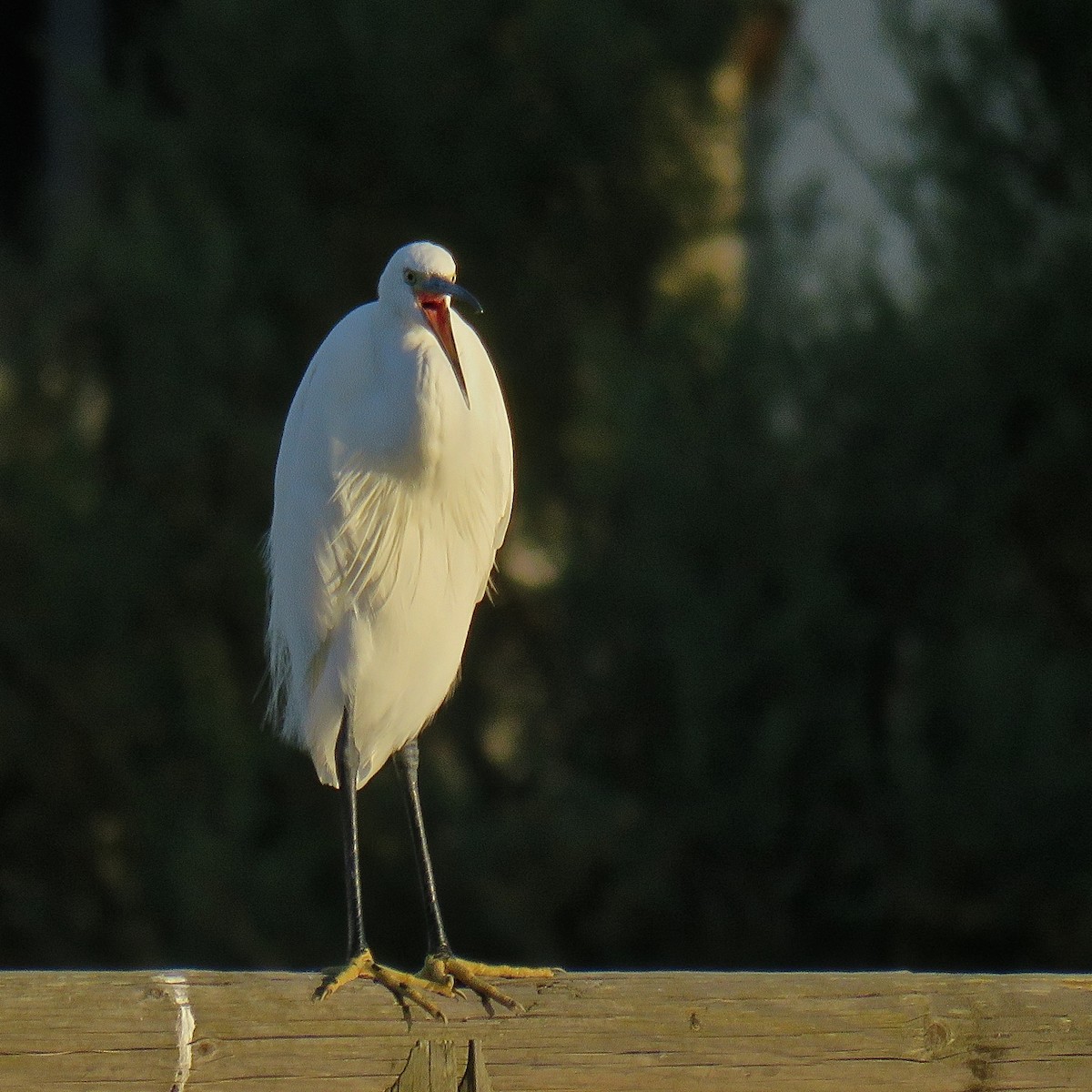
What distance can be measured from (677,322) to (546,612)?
1109 mm

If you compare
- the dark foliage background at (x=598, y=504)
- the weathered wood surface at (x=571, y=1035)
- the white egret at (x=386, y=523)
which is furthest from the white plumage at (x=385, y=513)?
the dark foliage background at (x=598, y=504)

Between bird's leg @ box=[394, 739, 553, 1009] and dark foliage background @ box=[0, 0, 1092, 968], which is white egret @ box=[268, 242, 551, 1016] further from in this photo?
dark foliage background @ box=[0, 0, 1092, 968]

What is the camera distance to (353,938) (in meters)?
2.20

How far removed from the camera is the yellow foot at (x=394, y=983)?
5.40ft

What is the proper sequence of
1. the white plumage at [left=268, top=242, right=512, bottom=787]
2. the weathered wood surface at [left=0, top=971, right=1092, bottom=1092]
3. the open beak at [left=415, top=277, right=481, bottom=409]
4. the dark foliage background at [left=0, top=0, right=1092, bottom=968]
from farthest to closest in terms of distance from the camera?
the dark foliage background at [left=0, top=0, right=1092, bottom=968] < the white plumage at [left=268, top=242, right=512, bottom=787] < the open beak at [left=415, top=277, right=481, bottom=409] < the weathered wood surface at [left=0, top=971, right=1092, bottom=1092]

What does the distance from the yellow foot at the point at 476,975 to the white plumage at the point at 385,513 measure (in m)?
0.53

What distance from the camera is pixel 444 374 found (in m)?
2.36

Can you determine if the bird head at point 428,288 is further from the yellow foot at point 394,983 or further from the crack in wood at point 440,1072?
the crack in wood at point 440,1072

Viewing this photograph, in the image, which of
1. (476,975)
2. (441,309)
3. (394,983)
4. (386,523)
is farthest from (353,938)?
(441,309)

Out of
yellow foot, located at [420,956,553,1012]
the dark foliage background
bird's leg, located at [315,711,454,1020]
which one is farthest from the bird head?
the dark foliage background

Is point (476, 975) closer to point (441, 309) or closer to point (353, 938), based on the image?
point (353, 938)

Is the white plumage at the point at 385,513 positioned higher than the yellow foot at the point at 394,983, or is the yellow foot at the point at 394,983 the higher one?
the white plumage at the point at 385,513

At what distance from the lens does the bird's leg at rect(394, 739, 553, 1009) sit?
1.76 m

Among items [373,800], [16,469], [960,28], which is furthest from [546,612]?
[960,28]
